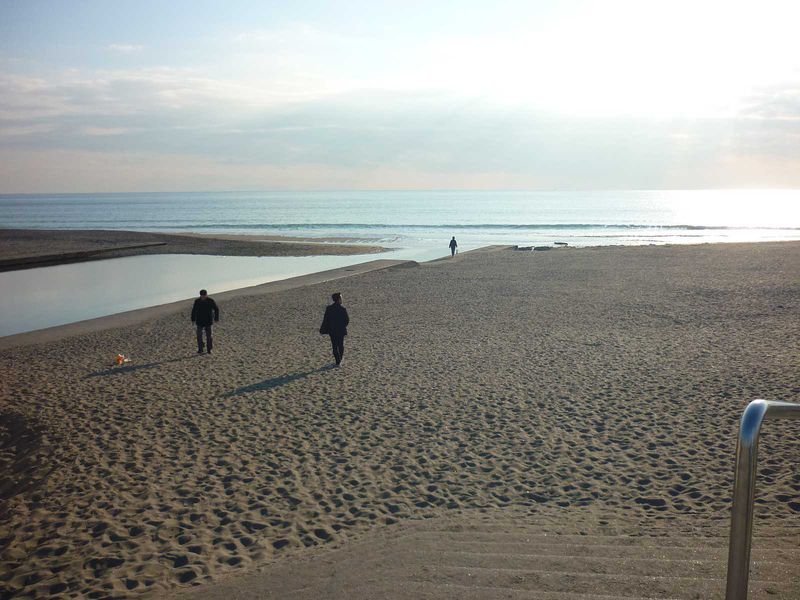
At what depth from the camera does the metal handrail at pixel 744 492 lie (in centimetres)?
218

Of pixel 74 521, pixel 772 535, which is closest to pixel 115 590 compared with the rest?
pixel 74 521

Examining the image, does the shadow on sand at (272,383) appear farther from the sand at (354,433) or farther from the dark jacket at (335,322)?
the dark jacket at (335,322)

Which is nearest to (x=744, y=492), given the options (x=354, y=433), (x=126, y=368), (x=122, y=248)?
(x=354, y=433)

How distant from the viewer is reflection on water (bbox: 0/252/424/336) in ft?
71.7

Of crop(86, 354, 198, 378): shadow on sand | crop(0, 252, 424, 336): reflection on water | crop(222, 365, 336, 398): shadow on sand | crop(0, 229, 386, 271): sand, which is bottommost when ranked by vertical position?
crop(86, 354, 198, 378): shadow on sand

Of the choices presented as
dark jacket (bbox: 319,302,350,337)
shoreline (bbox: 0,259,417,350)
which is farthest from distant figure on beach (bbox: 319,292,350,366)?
shoreline (bbox: 0,259,417,350)

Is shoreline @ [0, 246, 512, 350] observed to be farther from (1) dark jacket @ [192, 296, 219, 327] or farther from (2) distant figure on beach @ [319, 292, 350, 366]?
(2) distant figure on beach @ [319, 292, 350, 366]

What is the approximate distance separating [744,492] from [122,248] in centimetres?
4744

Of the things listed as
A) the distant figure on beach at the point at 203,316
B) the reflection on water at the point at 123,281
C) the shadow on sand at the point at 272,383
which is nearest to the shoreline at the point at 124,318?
the reflection on water at the point at 123,281

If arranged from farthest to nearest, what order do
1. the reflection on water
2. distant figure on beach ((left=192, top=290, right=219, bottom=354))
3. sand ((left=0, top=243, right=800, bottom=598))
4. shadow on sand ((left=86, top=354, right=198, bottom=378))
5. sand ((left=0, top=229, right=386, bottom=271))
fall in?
sand ((left=0, top=229, right=386, bottom=271)), the reflection on water, distant figure on beach ((left=192, top=290, right=219, bottom=354)), shadow on sand ((left=86, top=354, right=198, bottom=378)), sand ((left=0, top=243, right=800, bottom=598))

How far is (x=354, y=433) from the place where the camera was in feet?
27.8

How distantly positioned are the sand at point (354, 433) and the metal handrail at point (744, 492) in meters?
3.63

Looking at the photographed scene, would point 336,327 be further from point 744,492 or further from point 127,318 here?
point 744,492

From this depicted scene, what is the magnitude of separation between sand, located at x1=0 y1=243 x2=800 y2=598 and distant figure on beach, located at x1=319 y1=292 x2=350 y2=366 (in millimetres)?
343
